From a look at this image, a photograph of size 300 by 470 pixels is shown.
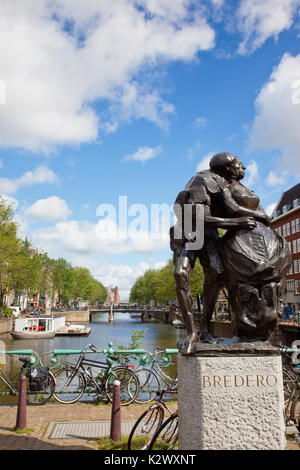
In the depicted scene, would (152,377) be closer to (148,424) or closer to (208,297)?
(148,424)

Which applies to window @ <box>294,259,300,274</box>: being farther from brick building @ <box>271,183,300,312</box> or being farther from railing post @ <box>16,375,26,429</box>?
railing post @ <box>16,375,26,429</box>

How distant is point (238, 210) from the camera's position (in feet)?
15.0

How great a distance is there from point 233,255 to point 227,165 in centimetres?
115

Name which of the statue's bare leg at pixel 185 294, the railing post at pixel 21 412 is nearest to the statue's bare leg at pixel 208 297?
the statue's bare leg at pixel 185 294

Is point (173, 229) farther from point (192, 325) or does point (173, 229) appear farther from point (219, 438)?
point (219, 438)

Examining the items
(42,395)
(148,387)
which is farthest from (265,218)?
(42,395)

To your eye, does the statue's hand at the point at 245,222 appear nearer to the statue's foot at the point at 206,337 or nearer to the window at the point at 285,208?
the statue's foot at the point at 206,337

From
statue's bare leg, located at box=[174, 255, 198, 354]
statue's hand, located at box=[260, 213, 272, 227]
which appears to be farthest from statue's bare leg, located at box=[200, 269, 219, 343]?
statue's hand, located at box=[260, 213, 272, 227]

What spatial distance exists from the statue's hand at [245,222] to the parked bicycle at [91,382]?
213 inches

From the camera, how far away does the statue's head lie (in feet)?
15.9

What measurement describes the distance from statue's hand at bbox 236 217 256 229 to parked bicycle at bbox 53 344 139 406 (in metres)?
5.41

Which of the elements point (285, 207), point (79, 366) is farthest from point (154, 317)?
point (79, 366)
